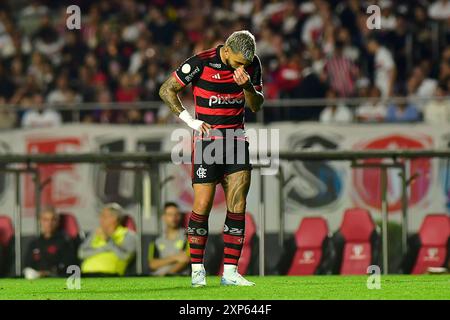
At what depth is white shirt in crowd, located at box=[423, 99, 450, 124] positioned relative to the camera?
1741cm

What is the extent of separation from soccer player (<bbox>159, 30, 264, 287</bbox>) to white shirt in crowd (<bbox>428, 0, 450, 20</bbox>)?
33.0 feet

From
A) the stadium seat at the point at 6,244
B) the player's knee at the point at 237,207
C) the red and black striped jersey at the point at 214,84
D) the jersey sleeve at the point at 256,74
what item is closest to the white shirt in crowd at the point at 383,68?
the stadium seat at the point at 6,244

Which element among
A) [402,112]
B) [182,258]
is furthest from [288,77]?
[182,258]

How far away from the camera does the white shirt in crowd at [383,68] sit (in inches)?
761

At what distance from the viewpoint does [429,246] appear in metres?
15.0

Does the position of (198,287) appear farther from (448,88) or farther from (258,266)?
(448,88)

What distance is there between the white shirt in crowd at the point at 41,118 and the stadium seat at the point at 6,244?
356cm

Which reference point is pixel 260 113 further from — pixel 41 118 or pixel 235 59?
pixel 235 59

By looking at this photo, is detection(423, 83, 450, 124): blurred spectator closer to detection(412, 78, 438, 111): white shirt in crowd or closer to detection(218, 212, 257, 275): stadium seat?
detection(412, 78, 438, 111): white shirt in crowd

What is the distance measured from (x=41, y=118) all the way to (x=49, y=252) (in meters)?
4.94

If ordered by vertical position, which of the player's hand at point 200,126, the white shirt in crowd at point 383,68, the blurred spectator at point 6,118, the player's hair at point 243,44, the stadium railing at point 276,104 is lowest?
the player's hand at point 200,126

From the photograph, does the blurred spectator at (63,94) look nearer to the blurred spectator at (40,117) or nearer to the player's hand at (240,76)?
the blurred spectator at (40,117)
